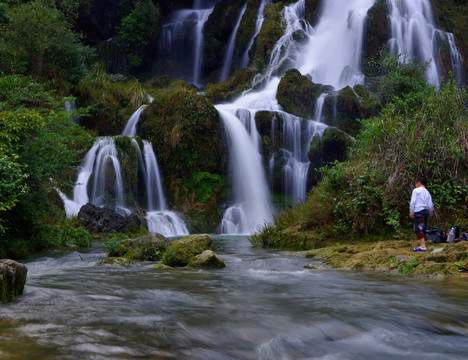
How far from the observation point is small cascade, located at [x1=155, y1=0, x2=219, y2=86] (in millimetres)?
37875

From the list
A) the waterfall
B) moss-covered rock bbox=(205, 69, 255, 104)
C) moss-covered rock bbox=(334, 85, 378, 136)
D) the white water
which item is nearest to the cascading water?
moss-covered rock bbox=(205, 69, 255, 104)

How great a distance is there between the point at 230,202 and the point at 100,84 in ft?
32.5

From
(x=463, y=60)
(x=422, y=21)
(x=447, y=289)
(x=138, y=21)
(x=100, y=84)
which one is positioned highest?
(x=138, y=21)

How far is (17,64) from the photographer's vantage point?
21953 millimetres

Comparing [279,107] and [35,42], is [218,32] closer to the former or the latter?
[279,107]

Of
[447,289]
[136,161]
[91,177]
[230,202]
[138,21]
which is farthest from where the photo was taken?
Result: [138,21]

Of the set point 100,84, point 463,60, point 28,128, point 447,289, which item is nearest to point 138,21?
point 100,84

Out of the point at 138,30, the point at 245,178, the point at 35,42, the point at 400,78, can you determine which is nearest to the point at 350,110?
the point at 400,78

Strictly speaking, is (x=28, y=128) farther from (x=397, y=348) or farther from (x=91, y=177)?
(x=91, y=177)

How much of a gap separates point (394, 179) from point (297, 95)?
16978 mm

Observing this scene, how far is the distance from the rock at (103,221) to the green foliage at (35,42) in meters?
10.9

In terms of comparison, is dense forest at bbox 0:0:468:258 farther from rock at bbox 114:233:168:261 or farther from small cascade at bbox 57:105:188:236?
rock at bbox 114:233:168:261

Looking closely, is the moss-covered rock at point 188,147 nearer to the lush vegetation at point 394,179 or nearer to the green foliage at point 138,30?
the lush vegetation at point 394,179

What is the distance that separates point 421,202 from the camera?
25.7 feet
